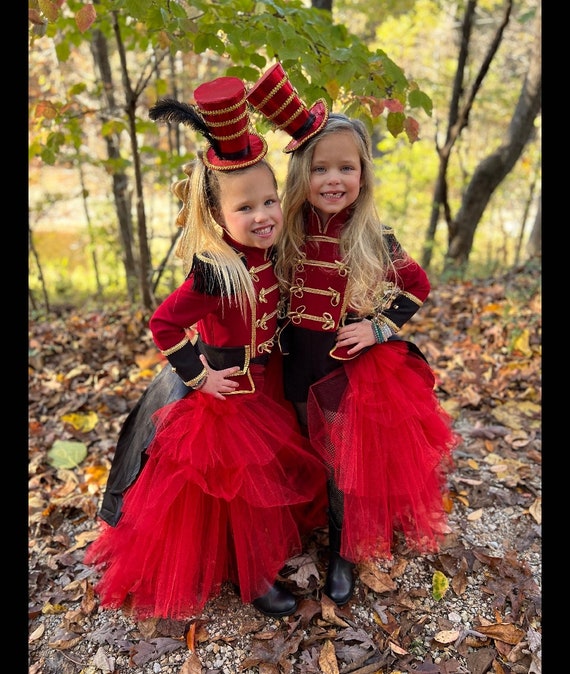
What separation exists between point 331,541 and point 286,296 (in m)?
1.10

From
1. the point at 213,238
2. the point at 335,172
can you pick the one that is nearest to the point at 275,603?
the point at 213,238

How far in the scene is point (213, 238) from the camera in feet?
6.26

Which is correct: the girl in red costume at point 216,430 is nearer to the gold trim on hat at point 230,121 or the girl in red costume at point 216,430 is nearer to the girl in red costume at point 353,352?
the gold trim on hat at point 230,121

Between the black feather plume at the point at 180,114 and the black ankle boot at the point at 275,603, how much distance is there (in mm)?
1780

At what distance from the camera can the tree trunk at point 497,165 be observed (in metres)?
5.80

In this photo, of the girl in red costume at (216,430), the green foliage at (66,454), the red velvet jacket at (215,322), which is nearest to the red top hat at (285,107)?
the girl in red costume at (216,430)

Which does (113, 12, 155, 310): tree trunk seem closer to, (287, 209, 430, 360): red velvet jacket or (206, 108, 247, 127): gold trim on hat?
(206, 108, 247, 127): gold trim on hat

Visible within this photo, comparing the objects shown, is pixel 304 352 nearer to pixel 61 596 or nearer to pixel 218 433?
pixel 218 433

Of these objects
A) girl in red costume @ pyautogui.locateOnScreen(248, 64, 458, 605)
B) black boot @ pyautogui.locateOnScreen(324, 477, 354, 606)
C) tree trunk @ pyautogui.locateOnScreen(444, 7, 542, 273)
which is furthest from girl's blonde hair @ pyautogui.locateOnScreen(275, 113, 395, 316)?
tree trunk @ pyautogui.locateOnScreen(444, 7, 542, 273)

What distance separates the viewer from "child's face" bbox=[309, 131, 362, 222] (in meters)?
1.90

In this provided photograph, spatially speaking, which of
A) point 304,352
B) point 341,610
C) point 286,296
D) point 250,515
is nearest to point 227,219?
point 286,296

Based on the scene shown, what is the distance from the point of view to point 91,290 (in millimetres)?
10180
